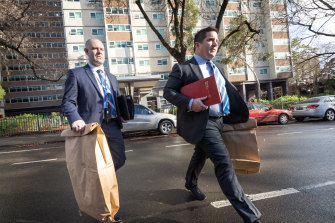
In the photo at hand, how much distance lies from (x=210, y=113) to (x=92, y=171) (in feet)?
4.02

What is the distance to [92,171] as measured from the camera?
1.93 meters

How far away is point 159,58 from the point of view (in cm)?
3684

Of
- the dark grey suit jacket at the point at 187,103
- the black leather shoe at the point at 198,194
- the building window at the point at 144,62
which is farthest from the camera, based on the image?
the building window at the point at 144,62

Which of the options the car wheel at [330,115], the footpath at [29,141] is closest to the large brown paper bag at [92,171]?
the footpath at [29,141]

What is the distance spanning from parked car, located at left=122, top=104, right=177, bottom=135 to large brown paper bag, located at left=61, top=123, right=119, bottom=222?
8657mm

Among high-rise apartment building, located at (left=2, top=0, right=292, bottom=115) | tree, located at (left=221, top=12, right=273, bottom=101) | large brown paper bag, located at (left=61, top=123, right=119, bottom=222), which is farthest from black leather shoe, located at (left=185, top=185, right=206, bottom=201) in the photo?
high-rise apartment building, located at (left=2, top=0, right=292, bottom=115)

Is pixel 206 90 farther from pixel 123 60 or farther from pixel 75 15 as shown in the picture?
pixel 75 15

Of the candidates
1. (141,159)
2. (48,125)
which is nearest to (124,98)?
(141,159)

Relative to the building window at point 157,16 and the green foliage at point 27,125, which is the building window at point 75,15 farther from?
the green foliage at point 27,125

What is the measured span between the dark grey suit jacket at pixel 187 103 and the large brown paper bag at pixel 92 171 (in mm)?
797

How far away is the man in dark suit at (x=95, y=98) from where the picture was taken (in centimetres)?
229

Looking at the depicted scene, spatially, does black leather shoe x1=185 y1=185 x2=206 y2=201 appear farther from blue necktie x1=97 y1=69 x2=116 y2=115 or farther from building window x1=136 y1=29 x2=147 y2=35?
building window x1=136 y1=29 x2=147 y2=35

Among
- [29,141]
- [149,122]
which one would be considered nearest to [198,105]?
[149,122]

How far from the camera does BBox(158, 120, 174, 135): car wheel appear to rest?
11031 mm
